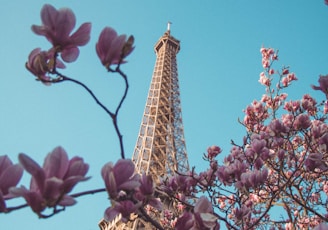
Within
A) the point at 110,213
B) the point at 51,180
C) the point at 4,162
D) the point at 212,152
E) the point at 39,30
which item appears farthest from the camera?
the point at 212,152

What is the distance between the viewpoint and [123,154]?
4.01 feet

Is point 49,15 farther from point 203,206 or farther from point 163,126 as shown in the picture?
point 163,126

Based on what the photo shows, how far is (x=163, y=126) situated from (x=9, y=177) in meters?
22.9

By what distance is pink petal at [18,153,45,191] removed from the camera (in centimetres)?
85

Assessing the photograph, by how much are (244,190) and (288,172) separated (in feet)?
7.63

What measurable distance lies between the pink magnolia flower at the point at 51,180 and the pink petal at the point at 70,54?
1.57 feet

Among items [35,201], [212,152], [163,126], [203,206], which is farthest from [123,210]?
[163,126]

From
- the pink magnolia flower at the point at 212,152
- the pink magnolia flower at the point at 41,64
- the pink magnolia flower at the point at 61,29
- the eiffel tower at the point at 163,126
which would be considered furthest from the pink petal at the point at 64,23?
the eiffel tower at the point at 163,126

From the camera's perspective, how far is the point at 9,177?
955mm

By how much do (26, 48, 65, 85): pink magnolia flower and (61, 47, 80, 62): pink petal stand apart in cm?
5

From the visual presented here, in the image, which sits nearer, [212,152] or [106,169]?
[106,169]

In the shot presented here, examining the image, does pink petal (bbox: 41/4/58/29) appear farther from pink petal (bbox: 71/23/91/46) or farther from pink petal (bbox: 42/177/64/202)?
pink petal (bbox: 42/177/64/202)

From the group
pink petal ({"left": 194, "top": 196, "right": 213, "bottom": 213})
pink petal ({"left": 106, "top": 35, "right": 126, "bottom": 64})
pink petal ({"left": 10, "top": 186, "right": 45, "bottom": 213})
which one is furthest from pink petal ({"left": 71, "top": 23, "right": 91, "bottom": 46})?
pink petal ({"left": 194, "top": 196, "right": 213, "bottom": 213})

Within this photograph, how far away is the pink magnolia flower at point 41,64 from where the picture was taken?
1.21 meters
